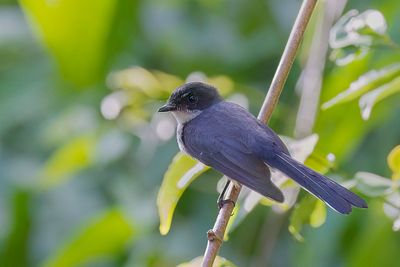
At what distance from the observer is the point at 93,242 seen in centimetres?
360

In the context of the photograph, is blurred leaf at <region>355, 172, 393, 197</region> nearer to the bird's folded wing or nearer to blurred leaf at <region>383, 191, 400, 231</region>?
blurred leaf at <region>383, 191, 400, 231</region>

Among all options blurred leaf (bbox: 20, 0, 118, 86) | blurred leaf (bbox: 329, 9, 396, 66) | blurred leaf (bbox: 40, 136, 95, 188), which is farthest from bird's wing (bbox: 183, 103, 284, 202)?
blurred leaf (bbox: 20, 0, 118, 86)

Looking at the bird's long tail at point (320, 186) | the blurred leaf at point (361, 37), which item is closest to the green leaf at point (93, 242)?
the bird's long tail at point (320, 186)

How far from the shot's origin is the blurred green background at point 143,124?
11.3 feet

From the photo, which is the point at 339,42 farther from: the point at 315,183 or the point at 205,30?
the point at 205,30

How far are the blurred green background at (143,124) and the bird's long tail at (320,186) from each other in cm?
30

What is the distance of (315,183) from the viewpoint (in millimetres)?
2693

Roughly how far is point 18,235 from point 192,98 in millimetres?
1240

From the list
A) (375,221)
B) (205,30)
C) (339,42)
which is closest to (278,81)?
(339,42)

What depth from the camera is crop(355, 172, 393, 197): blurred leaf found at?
8.34 ft

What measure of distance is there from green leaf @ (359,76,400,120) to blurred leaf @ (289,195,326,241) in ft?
0.88

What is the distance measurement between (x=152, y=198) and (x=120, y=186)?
270 millimetres

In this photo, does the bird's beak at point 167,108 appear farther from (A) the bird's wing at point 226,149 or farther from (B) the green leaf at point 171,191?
(B) the green leaf at point 171,191

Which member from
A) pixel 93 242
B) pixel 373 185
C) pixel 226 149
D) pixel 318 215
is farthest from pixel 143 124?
pixel 373 185
